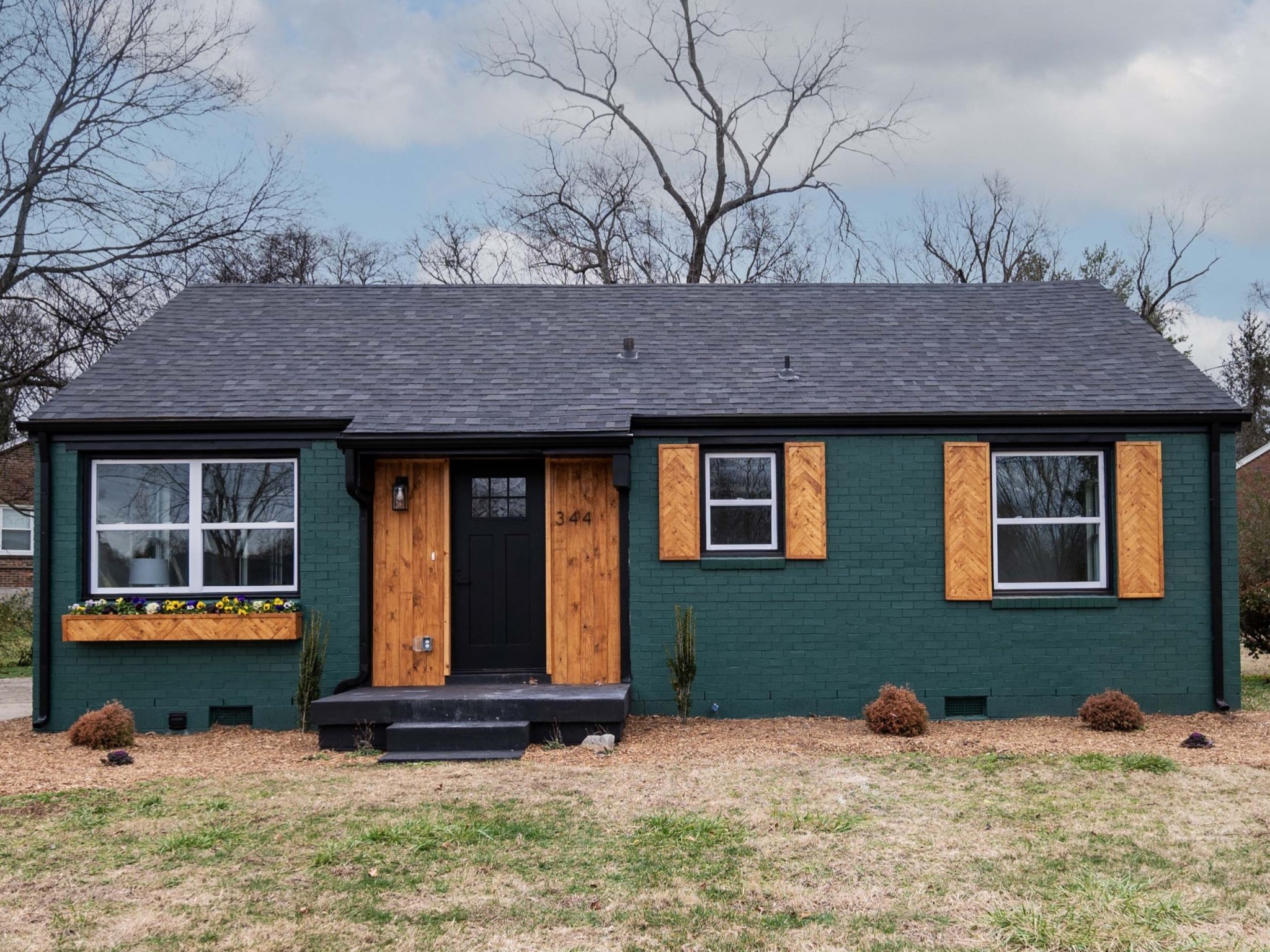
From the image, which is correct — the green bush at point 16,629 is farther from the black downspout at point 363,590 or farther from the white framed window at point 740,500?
the white framed window at point 740,500

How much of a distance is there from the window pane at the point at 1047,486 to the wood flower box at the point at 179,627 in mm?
6386

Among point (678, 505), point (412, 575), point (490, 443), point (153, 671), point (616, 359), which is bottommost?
point (153, 671)

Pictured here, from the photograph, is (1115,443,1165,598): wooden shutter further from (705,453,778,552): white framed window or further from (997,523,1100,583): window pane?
(705,453,778,552): white framed window

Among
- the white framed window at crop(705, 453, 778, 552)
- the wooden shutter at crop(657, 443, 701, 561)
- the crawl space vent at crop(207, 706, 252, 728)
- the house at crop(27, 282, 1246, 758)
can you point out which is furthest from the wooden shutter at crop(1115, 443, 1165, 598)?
the crawl space vent at crop(207, 706, 252, 728)

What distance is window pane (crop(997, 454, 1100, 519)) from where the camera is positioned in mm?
9352

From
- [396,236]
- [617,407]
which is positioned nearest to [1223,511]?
[617,407]

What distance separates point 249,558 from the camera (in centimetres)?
927

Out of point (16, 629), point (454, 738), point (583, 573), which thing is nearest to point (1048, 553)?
point (583, 573)

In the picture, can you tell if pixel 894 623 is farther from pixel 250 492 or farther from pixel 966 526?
pixel 250 492

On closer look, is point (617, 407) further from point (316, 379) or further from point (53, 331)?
point (53, 331)

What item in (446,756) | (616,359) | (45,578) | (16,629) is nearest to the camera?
(446,756)

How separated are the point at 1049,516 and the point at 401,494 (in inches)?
229

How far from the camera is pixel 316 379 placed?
9672 millimetres

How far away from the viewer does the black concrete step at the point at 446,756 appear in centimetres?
741
